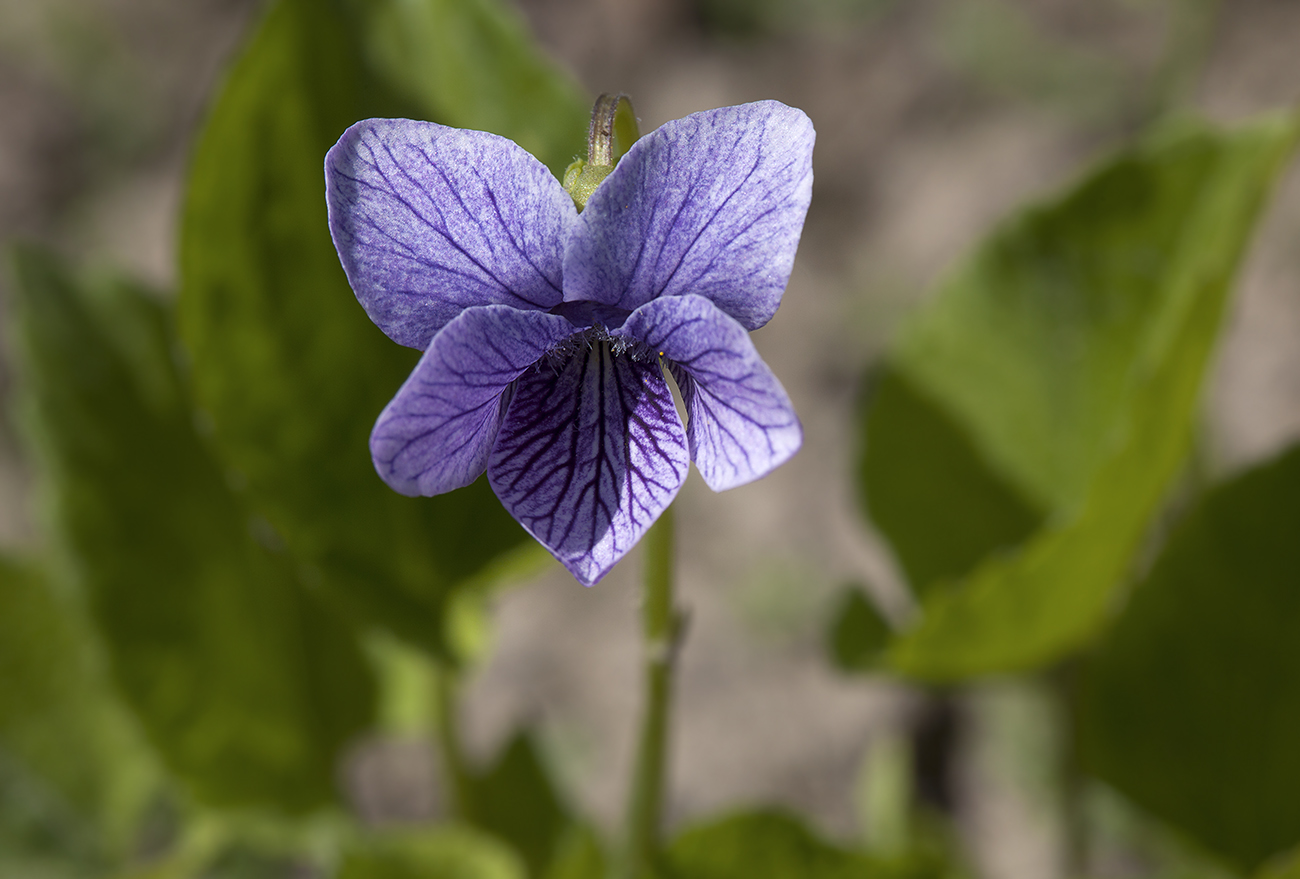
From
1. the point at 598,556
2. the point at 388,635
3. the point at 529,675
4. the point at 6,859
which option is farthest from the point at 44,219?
the point at 598,556

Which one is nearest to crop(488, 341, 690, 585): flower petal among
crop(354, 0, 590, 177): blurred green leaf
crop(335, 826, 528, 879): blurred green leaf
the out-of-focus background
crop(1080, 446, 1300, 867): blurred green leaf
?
crop(354, 0, 590, 177): blurred green leaf

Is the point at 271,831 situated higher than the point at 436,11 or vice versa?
the point at 436,11

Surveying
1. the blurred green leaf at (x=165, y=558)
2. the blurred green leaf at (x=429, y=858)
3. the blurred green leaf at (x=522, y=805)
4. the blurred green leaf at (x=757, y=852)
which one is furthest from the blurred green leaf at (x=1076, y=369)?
the blurred green leaf at (x=165, y=558)

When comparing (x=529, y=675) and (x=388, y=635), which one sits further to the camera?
(x=529, y=675)

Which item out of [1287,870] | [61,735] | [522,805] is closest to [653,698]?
[1287,870]

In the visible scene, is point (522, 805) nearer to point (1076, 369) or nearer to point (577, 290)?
point (1076, 369)

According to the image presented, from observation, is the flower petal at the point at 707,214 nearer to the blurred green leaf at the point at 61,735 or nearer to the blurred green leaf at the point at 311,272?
the blurred green leaf at the point at 311,272

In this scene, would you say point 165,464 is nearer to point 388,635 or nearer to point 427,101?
point 388,635
